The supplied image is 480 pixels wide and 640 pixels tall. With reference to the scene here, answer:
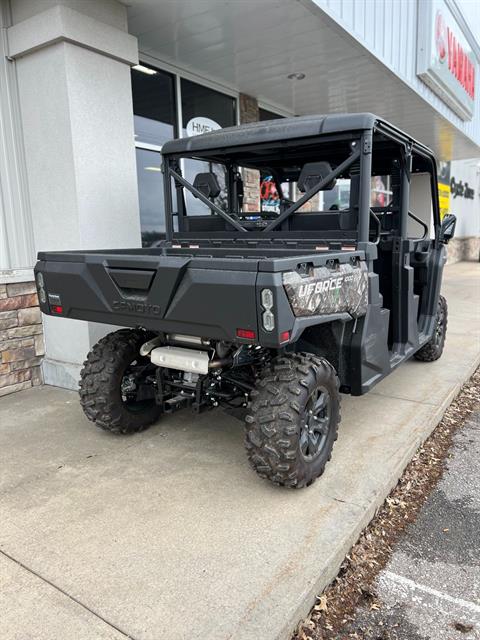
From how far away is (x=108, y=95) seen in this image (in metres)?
4.60

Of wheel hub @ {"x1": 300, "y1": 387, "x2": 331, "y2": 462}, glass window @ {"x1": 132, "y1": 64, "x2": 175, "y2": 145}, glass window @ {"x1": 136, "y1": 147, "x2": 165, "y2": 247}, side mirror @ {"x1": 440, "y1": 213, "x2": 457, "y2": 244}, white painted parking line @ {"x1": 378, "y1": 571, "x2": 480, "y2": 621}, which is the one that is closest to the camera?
white painted parking line @ {"x1": 378, "y1": 571, "x2": 480, "y2": 621}

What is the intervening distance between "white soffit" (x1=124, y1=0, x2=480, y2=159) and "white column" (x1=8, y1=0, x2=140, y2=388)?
0.65 metres

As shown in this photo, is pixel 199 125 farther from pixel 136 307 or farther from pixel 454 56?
pixel 454 56

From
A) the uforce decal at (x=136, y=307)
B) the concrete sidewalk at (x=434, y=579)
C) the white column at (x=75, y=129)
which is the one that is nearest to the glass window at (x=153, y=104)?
the white column at (x=75, y=129)

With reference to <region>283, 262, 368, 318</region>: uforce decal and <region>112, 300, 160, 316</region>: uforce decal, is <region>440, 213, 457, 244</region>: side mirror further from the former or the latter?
<region>112, 300, 160, 316</region>: uforce decal

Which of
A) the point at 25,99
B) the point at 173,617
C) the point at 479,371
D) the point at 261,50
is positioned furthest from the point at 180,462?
the point at 261,50

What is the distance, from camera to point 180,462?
131 inches

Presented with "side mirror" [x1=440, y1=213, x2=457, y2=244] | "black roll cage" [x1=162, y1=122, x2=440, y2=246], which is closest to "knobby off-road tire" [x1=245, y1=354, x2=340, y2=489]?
"black roll cage" [x1=162, y1=122, x2=440, y2=246]

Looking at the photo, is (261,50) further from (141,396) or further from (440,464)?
(440,464)

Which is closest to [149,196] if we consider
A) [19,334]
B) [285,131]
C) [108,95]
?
[108,95]

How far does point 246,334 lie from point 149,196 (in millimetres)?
4491

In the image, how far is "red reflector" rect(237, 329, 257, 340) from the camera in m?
2.44

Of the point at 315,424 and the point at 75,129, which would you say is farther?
the point at 75,129

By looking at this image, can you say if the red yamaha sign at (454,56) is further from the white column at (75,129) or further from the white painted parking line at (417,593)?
the white painted parking line at (417,593)
